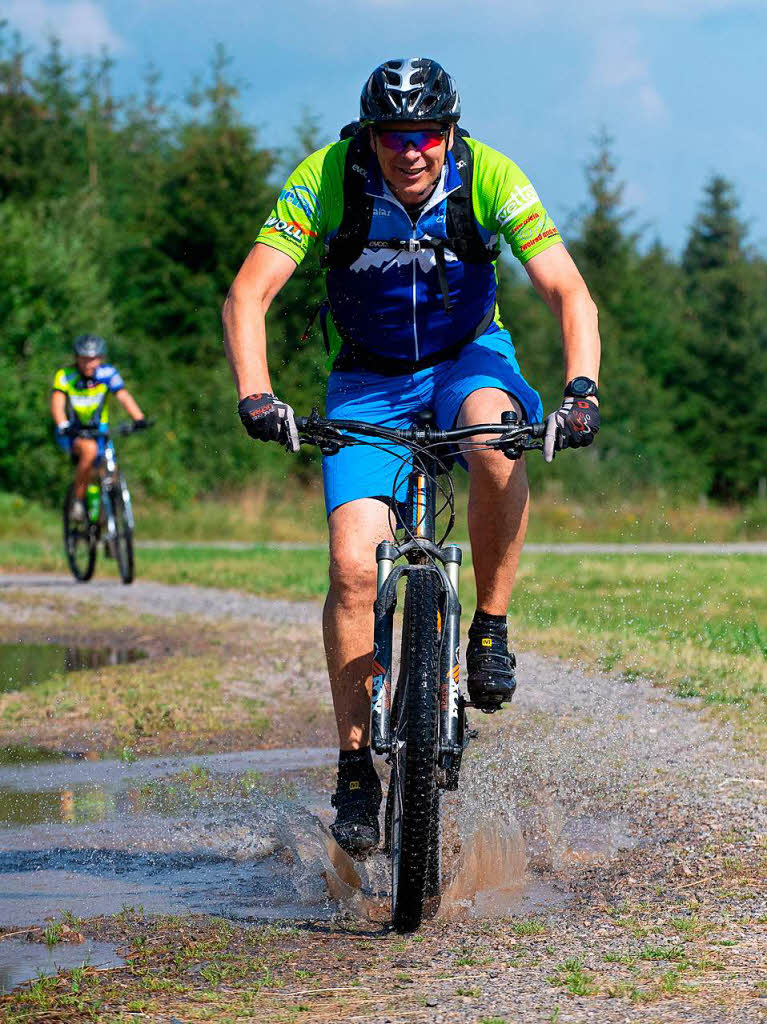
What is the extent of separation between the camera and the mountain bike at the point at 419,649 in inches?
148

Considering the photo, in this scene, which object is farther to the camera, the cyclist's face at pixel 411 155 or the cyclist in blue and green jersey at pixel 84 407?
the cyclist in blue and green jersey at pixel 84 407

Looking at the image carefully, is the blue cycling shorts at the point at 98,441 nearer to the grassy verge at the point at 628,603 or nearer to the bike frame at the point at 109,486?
the bike frame at the point at 109,486

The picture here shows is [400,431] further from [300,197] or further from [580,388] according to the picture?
[300,197]

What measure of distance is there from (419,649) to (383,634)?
26 centimetres

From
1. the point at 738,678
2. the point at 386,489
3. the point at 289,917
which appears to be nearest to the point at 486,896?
the point at 289,917

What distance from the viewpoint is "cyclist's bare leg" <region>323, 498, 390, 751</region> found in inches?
171

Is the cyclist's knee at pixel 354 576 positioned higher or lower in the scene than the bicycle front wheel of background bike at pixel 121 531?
higher

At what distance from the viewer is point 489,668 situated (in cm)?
450

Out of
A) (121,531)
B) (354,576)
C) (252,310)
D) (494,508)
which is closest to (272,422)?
(252,310)

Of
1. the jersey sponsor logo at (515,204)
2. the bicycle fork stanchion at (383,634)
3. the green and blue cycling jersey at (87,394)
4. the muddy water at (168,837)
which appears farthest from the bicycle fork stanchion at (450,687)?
the green and blue cycling jersey at (87,394)

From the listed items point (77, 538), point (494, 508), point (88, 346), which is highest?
point (88, 346)

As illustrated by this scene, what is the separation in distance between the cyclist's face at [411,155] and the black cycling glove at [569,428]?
805mm

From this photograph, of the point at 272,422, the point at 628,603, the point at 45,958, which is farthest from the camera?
the point at 628,603

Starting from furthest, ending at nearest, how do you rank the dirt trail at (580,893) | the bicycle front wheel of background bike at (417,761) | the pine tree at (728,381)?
the pine tree at (728,381) < the bicycle front wheel of background bike at (417,761) < the dirt trail at (580,893)
